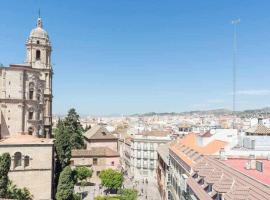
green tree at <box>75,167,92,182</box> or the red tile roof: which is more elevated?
the red tile roof

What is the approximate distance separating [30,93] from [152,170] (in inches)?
1458

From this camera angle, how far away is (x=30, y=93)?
179 ft

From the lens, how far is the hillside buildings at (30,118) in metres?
44.6

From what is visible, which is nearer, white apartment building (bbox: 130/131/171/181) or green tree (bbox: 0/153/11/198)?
green tree (bbox: 0/153/11/198)

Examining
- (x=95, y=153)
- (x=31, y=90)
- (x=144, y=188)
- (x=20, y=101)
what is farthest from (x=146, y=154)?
(x=20, y=101)

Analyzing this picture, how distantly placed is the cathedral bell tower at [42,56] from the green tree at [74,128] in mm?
13701

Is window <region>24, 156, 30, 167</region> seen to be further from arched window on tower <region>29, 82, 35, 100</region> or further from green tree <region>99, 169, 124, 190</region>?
green tree <region>99, 169, 124, 190</region>

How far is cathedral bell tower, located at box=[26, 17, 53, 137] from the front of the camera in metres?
66.6

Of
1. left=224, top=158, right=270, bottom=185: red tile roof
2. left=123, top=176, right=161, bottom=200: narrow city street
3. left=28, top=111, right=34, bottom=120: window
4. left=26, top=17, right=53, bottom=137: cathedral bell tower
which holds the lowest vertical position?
left=123, top=176, right=161, bottom=200: narrow city street

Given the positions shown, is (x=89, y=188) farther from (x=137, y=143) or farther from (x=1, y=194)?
(x=1, y=194)

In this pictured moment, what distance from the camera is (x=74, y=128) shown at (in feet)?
279

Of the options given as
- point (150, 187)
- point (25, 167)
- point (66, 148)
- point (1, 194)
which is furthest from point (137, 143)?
point (1, 194)

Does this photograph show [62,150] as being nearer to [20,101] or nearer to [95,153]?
[20,101]

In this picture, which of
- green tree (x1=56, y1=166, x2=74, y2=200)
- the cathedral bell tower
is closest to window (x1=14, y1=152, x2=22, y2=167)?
green tree (x1=56, y1=166, x2=74, y2=200)
